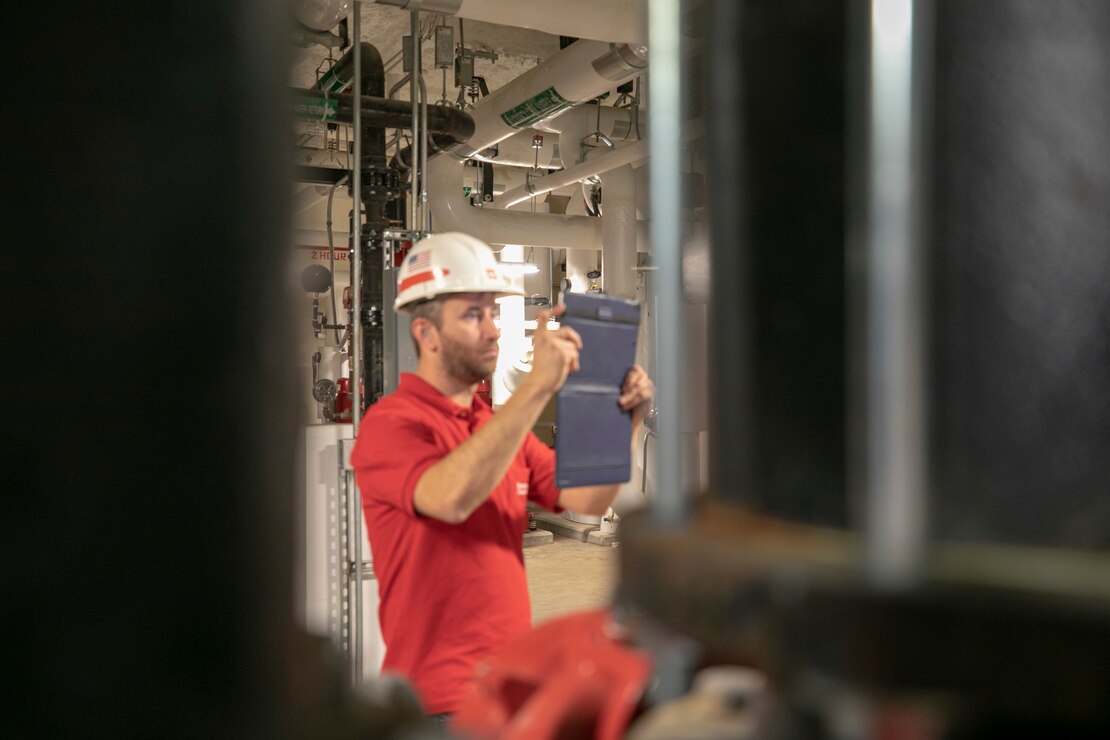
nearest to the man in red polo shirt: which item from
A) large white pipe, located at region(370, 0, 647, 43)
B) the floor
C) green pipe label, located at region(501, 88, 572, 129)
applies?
large white pipe, located at region(370, 0, 647, 43)

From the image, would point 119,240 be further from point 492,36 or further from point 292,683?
point 492,36

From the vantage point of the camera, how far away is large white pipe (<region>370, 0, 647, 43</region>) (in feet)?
12.1

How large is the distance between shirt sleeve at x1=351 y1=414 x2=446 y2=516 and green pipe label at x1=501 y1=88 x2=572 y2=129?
300 cm

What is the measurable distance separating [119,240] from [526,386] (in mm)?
1927

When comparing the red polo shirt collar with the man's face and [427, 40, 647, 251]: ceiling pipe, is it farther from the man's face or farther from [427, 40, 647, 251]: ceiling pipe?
[427, 40, 647, 251]: ceiling pipe

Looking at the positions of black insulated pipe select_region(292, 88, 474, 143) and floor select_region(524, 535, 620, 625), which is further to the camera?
floor select_region(524, 535, 620, 625)

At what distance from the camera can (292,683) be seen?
37 cm

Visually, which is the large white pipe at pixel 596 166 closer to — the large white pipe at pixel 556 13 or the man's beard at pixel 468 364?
the large white pipe at pixel 556 13

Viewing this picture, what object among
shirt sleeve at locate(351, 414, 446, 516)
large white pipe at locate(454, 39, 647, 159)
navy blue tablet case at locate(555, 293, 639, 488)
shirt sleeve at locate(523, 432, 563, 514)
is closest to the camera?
navy blue tablet case at locate(555, 293, 639, 488)

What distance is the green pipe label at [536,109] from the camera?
16.2 feet

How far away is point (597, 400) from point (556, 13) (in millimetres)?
2203

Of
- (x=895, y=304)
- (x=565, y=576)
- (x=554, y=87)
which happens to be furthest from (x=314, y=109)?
(x=895, y=304)

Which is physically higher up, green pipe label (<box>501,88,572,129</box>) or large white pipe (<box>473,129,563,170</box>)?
large white pipe (<box>473,129,563,170</box>)

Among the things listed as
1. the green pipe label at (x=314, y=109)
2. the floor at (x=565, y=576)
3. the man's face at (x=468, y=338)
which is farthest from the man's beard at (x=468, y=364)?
the floor at (x=565, y=576)
